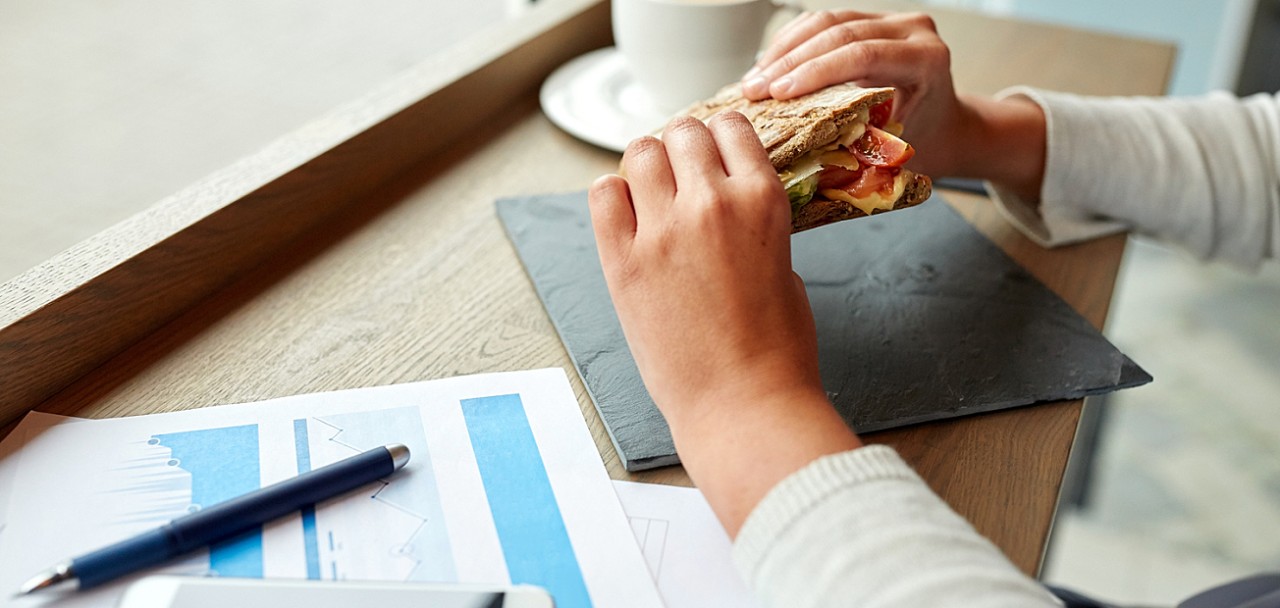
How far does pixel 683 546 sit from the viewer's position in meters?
0.52

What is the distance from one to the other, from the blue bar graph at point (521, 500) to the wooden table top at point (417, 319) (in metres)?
0.05

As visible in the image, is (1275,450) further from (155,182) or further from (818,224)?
(155,182)

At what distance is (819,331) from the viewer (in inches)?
27.7

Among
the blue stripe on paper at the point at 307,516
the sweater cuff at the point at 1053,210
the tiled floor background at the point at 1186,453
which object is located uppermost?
the sweater cuff at the point at 1053,210

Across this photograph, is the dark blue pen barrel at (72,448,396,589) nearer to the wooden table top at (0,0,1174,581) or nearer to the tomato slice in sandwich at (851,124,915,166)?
the wooden table top at (0,0,1174,581)

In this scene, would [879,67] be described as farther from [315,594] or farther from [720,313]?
[315,594]

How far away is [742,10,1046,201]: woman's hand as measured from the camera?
0.77 meters

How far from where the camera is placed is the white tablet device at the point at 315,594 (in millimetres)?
452

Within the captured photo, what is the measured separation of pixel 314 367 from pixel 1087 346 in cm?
55

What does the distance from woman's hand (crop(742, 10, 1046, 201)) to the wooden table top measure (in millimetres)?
52

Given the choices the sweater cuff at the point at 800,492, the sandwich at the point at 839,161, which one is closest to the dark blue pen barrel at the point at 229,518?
the sweater cuff at the point at 800,492

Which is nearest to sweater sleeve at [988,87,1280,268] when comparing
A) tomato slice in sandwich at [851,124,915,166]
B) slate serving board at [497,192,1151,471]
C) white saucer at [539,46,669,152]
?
slate serving board at [497,192,1151,471]

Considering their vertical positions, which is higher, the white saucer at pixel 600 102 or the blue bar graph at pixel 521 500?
the white saucer at pixel 600 102

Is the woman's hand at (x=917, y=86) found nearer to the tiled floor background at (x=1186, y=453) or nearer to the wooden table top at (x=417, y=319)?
the wooden table top at (x=417, y=319)
